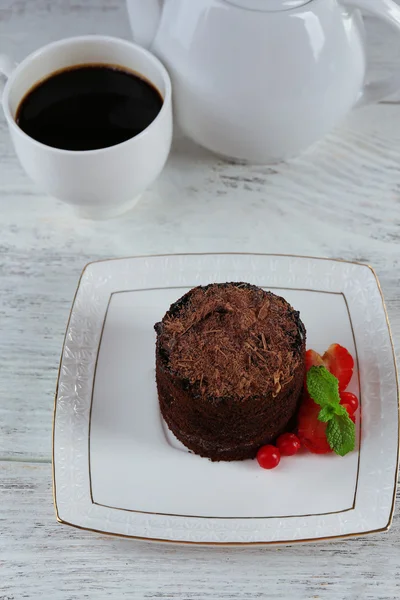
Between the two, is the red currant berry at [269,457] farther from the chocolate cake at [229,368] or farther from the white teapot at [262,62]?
the white teapot at [262,62]

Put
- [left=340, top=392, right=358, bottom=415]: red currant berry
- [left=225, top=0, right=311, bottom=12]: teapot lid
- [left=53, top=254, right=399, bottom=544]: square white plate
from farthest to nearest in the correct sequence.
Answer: [left=225, top=0, right=311, bottom=12]: teapot lid
[left=340, top=392, right=358, bottom=415]: red currant berry
[left=53, top=254, right=399, bottom=544]: square white plate

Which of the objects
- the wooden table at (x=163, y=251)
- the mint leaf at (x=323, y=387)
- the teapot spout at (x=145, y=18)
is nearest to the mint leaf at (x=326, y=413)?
the mint leaf at (x=323, y=387)

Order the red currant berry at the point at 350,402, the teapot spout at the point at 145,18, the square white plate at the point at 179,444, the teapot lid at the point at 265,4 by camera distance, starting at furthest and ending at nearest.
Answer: the teapot spout at the point at 145,18
the teapot lid at the point at 265,4
the red currant berry at the point at 350,402
the square white plate at the point at 179,444

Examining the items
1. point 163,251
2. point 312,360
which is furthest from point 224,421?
point 163,251

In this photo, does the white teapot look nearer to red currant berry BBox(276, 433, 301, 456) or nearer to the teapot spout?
the teapot spout

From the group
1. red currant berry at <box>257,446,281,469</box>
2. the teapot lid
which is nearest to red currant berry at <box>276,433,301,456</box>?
red currant berry at <box>257,446,281,469</box>

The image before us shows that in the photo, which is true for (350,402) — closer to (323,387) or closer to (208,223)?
(323,387)
